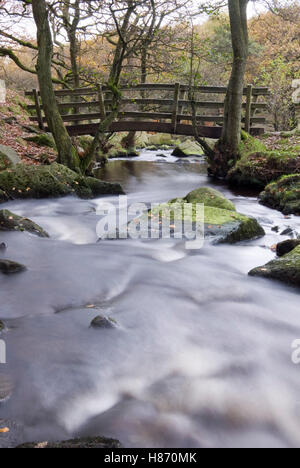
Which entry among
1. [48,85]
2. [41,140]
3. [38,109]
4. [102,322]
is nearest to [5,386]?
[102,322]

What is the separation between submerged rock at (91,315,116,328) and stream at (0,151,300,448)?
2.3 inches

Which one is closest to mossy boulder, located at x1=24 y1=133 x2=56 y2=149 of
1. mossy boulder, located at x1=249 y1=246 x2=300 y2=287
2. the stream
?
the stream

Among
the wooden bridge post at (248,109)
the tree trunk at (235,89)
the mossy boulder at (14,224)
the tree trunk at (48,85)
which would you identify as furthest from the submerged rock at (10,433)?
the wooden bridge post at (248,109)

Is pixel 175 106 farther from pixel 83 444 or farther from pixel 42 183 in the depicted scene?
pixel 83 444

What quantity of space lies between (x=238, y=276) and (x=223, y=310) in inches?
35.9

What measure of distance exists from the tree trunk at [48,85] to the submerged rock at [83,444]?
7609mm

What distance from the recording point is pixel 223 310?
355 centimetres

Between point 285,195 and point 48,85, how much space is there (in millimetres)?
5907

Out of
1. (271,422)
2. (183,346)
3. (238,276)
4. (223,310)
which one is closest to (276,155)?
(238,276)

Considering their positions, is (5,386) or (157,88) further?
(157,88)

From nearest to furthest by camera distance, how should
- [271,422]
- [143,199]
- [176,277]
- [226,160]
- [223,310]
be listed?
[271,422] < [223,310] < [176,277] < [143,199] < [226,160]

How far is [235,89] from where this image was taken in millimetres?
10203

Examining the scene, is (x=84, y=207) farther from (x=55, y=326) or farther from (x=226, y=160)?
(x=226, y=160)
